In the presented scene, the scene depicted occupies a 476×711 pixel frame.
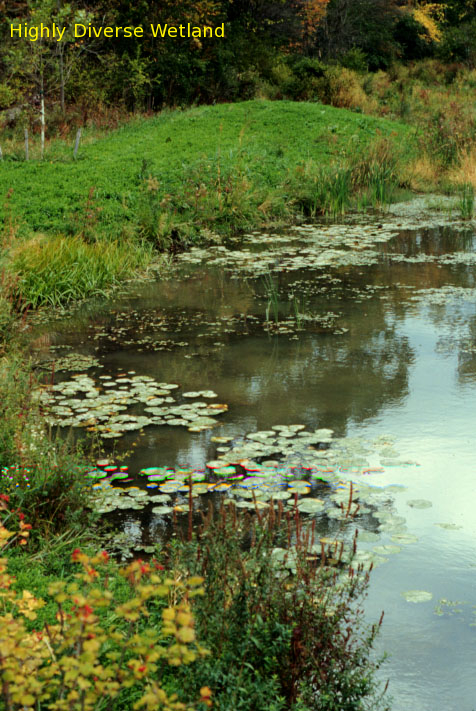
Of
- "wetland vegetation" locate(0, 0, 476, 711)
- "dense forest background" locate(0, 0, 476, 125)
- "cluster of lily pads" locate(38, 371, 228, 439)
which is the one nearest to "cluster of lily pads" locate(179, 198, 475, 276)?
"wetland vegetation" locate(0, 0, 476, 711)

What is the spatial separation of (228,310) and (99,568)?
17.1 feet

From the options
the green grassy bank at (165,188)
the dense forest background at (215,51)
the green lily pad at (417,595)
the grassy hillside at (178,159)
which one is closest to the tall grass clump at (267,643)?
the green lily pad at (417,595)

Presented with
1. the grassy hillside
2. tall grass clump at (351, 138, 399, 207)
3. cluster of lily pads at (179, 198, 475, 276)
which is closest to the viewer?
cluster of lily pads at (179, 198, 475, 276)

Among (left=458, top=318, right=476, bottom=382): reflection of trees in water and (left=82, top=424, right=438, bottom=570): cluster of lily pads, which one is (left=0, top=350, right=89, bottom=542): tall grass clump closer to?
(left=82, top=424, right=438, bottom=570): cluster of lily pads

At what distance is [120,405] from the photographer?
571 centimetres

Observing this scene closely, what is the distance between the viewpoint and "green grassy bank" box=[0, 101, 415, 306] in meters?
9.41

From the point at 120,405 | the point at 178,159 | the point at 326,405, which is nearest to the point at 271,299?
the point at 326,405

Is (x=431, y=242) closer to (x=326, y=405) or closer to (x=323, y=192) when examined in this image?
(x=323, y=192)

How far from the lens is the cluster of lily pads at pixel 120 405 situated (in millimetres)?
5344

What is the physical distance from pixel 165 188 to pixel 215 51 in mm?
15597

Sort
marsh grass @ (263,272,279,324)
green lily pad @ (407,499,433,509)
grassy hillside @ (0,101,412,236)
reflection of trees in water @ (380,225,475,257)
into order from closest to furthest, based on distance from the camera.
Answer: green lily pad @ (407,499,433,509) < marsh grass @ (263,272,279,324) < reflection of trees in water @ (380,225,475,257) < grassy hillside @ (0,101,412,236)

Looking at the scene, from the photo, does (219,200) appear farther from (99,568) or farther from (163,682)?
(163,682)

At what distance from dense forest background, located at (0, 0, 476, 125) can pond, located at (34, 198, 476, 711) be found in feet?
39.0

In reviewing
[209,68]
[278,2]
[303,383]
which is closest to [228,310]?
[303,383]
